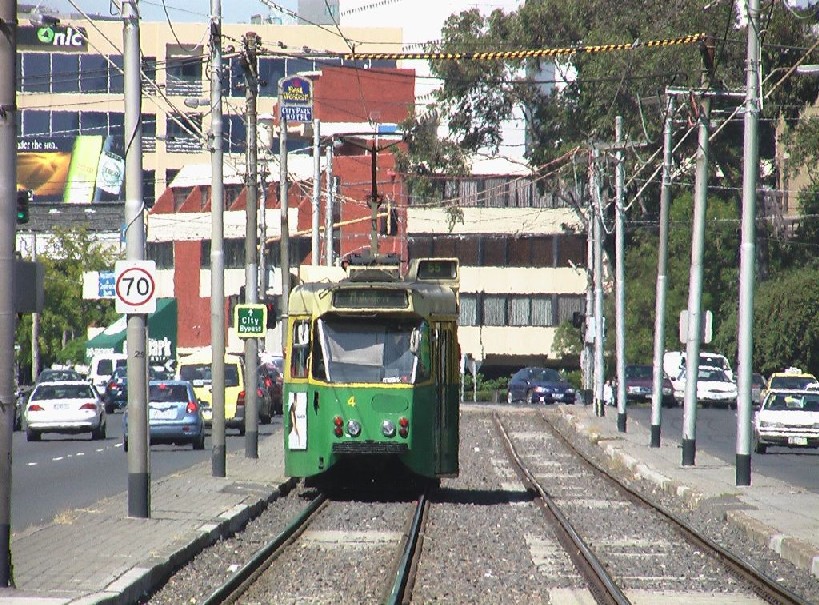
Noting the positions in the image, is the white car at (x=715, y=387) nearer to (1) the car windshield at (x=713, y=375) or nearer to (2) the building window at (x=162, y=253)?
(1) the car windshield at (x=713, y=375)

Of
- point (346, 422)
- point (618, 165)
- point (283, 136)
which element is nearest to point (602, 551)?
point (346, 422)

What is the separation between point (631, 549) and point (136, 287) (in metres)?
6.30

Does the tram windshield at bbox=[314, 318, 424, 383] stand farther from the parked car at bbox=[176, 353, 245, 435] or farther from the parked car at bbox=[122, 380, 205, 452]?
the parked car at bbox=[176, 353, 245, 435]

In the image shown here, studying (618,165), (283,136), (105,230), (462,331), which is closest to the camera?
(283,136)

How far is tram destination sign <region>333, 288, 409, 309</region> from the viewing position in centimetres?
2303

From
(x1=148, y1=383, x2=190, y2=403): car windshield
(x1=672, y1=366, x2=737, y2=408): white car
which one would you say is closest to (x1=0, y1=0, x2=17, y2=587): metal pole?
(x1=148, y1=383, x2=190, y2=403): car windshield

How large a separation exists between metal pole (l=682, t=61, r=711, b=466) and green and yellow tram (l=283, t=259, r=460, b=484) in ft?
29.8

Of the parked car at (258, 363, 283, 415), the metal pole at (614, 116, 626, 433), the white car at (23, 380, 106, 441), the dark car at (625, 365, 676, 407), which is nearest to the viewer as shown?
the white car at (23, 380, 106, 441)

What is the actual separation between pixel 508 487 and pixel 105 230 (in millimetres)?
81507

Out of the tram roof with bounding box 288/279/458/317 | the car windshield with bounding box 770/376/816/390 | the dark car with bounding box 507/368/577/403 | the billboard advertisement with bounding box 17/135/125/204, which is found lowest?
the dark car with bounding box 507/368/577/403

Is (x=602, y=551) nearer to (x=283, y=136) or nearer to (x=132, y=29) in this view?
(x=132, y=29)

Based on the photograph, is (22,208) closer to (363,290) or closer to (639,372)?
(363,290)

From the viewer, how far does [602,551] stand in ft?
58.4

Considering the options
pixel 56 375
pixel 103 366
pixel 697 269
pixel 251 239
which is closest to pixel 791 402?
pixel 697 269
